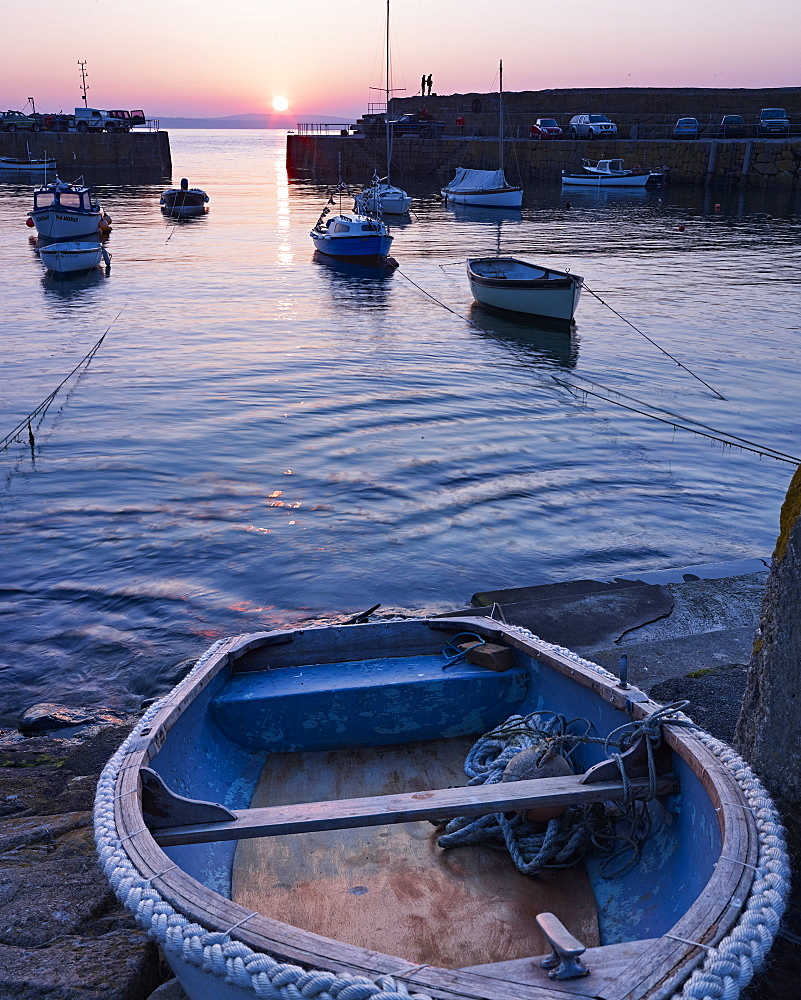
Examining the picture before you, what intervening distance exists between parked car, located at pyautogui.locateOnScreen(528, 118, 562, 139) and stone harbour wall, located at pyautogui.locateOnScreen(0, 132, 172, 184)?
3301cm

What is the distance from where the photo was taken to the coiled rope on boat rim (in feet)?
7.25

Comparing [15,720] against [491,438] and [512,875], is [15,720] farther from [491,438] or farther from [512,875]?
[491,438]

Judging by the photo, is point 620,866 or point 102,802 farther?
point 620,866

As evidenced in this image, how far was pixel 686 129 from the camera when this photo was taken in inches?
2365

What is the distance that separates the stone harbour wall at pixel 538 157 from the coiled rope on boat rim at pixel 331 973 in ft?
198

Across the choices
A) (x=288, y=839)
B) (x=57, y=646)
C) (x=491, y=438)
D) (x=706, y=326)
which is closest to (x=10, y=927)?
(x=288, y=839)

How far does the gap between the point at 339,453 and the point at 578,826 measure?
9380 millimetres

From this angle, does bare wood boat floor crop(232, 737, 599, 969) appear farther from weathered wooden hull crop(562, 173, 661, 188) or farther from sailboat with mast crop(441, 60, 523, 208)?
weathered wooden hull crop(562, 173, 661, 188)

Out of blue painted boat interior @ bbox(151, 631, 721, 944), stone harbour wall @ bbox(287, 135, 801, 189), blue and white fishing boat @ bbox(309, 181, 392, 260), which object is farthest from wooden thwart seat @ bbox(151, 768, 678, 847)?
stone harbour wall @ bbox(287, 135, 801, 189)

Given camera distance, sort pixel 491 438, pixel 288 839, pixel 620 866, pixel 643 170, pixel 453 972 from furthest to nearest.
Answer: pixel 643 170
pixel 491 438
pixel 288 839
pixel 620 866
pixel 453 972

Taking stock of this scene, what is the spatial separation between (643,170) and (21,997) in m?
65.0

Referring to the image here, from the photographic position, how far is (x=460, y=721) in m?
4.67

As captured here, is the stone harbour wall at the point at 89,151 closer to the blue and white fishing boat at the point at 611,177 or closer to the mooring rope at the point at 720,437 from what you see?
the blue and white fishing boat at the point at 611,177

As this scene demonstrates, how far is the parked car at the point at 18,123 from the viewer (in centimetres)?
7388
